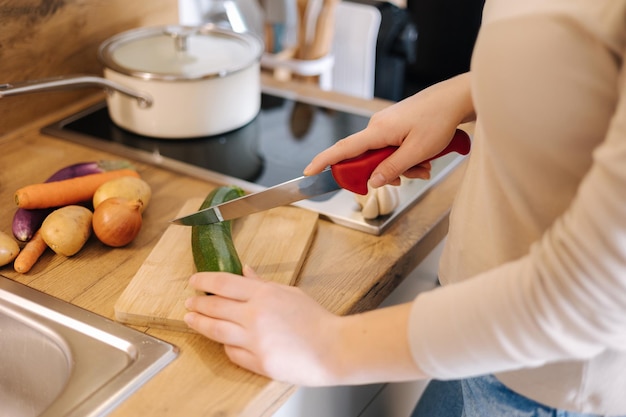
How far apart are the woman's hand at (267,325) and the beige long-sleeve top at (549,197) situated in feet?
0.33

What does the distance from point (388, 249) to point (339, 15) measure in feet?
4.82

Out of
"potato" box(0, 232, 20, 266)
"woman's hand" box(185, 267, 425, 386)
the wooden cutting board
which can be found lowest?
the wooden cutting board

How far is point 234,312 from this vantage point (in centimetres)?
64

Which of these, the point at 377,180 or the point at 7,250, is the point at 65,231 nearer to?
the point at 7,250

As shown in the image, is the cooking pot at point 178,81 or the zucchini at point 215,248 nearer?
the zucchini at point 215,248

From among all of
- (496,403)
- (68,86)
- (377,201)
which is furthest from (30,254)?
(496,403)

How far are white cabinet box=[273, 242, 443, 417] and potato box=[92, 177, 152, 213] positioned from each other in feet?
1.11

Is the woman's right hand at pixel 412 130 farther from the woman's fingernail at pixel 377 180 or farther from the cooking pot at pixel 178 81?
the cooking pot at pixel 178 81

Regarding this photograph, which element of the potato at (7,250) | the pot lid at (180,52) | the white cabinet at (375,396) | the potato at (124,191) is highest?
the pot lid at (180,52)

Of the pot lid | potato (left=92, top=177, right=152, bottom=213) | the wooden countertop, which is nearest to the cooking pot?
the pot lid

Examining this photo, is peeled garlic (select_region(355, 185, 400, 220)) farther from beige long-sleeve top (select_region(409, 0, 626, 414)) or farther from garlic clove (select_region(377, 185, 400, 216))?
beige long-sleeve top (select_region(409, 0, 626, 414))

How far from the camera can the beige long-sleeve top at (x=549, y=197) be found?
0.45 meters

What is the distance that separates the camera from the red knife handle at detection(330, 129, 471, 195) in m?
0.75

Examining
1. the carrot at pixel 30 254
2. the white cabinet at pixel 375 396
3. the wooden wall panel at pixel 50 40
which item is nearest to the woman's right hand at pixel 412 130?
the white cabinet at pixel 375 396
